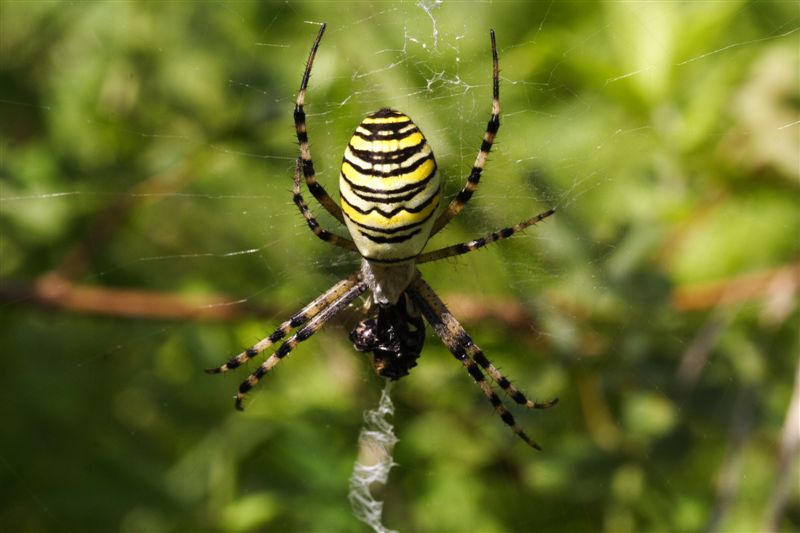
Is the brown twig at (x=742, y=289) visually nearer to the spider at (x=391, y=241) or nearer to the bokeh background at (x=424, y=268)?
the bokeh background at (x=424, y=268)

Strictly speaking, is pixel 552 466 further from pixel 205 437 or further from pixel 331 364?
pixel 205 437

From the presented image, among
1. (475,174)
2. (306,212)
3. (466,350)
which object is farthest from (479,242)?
(306,212)

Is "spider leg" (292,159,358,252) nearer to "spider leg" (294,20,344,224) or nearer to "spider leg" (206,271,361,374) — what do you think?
"spider leg" (294,20,344,224)

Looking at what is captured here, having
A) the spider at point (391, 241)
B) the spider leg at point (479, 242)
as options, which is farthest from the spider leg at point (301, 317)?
the spider leg at point (479, 242)

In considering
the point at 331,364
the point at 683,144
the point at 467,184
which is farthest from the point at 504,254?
the point at 331,364

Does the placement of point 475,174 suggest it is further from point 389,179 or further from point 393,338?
point 393,338

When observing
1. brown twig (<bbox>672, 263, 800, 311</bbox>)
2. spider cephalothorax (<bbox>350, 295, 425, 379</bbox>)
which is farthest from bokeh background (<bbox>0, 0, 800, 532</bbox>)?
spider cephalothorax (<bbox>350, 295, 425, 379</bbox>)

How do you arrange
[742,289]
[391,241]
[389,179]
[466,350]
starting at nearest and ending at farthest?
1. [389,179]
2. [391,241]
3. [742,289]
4. [466,350]
